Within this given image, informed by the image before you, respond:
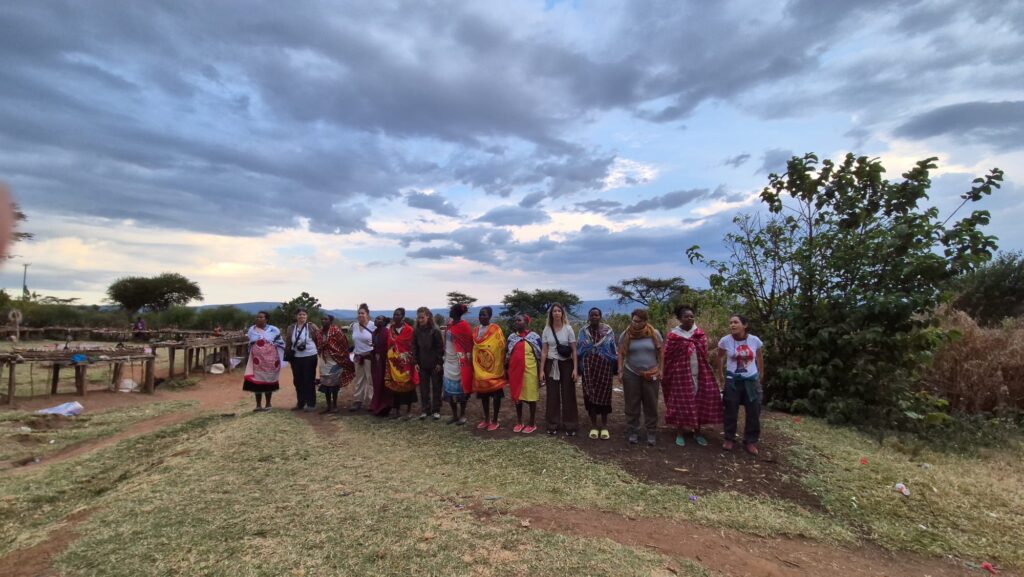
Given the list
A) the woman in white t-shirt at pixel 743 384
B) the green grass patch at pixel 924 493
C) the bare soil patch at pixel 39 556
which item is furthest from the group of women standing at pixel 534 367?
the bare soil patch at pixel 39 556

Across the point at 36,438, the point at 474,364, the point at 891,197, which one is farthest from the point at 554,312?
the point at 36,438

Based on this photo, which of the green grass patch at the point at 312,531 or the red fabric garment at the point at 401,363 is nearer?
the green grass patch at the point at 312,531

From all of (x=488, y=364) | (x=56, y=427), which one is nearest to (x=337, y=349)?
(x=488, y=364)

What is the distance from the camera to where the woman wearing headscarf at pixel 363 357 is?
8.38m

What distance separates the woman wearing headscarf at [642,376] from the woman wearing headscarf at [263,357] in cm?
559

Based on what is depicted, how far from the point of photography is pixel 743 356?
585 centimetres

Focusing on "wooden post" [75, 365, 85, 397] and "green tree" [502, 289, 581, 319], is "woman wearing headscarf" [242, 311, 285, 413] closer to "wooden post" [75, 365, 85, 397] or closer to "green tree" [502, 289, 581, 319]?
"wooden post" [75, 365, 85, 397]

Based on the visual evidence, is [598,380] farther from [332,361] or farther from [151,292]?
[151,292]

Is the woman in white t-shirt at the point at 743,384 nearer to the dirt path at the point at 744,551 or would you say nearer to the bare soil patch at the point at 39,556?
the dirt path at the point at 744,551

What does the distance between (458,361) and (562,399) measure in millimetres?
1576

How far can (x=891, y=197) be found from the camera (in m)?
8.15

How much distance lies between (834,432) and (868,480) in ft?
6.31

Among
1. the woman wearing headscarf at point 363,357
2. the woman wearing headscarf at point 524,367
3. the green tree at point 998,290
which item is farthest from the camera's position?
the green tree at point 998,290

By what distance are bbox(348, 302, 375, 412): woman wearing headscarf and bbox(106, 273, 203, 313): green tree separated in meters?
33.0
